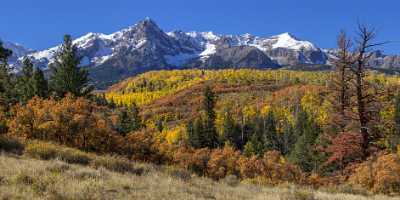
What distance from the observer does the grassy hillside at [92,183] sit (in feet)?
33.6

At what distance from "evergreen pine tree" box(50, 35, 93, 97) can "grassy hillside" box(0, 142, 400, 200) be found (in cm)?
3342

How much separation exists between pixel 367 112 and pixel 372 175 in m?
3.28

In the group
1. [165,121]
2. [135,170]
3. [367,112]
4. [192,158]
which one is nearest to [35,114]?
[192,158]

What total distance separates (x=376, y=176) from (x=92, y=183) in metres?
17.2

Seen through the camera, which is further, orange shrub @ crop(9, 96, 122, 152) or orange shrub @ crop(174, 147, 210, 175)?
orange shrub @ crop(174, 147, 210, 175)

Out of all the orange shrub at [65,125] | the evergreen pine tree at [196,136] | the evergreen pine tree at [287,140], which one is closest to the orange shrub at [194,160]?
the orange shrub at [65,125]

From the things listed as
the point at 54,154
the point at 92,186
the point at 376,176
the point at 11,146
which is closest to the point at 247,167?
the point at 376,176

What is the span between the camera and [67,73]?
49031 millimetres

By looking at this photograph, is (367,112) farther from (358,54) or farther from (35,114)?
(35,114)

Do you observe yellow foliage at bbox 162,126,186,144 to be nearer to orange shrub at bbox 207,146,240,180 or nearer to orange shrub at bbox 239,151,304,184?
orange shrub at bbox 207,146,240,180

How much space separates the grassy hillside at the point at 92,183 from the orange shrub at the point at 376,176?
906 centimetres

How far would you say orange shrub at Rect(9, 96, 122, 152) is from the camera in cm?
2519

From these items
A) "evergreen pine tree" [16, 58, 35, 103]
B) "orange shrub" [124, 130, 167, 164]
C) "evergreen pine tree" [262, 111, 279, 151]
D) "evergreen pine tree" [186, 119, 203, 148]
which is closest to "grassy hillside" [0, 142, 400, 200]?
"orange shrub" [124, 130, 167, 164]

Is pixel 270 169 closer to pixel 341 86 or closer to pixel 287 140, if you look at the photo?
pixel 341 86
